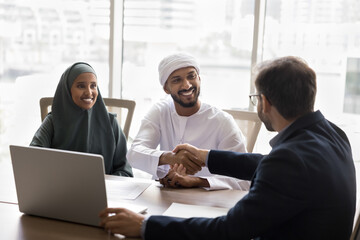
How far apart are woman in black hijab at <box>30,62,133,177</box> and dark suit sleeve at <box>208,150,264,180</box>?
795 mm

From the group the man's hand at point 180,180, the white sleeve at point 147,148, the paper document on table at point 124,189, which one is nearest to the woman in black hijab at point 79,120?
the white sleeve at point 147,148

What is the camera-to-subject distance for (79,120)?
2.59 meters

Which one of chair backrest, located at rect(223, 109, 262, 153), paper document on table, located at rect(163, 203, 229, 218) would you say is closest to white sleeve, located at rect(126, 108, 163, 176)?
chair backrest, located at rect(223, 109, 262, 153)

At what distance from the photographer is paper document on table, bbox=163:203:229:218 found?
70.9 inches

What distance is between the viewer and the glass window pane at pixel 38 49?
439 cm

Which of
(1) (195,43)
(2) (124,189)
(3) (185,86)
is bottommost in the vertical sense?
(2) (124,189)

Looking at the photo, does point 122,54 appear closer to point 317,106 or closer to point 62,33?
Answer: point 62,33

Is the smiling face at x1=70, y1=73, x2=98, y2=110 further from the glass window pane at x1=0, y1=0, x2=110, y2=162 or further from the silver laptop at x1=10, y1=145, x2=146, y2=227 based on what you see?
the glass window pane at x1=0, y1=0, x2=110, y2=162

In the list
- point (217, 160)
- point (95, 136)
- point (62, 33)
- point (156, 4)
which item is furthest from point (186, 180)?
point (62, 33)

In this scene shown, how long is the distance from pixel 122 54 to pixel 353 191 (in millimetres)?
3163

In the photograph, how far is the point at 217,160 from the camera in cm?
204

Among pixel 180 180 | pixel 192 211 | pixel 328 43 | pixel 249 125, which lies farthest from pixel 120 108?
pixel 328 43

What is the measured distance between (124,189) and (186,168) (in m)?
0.33

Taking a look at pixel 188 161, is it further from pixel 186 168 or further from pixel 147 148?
pixel 147 148
